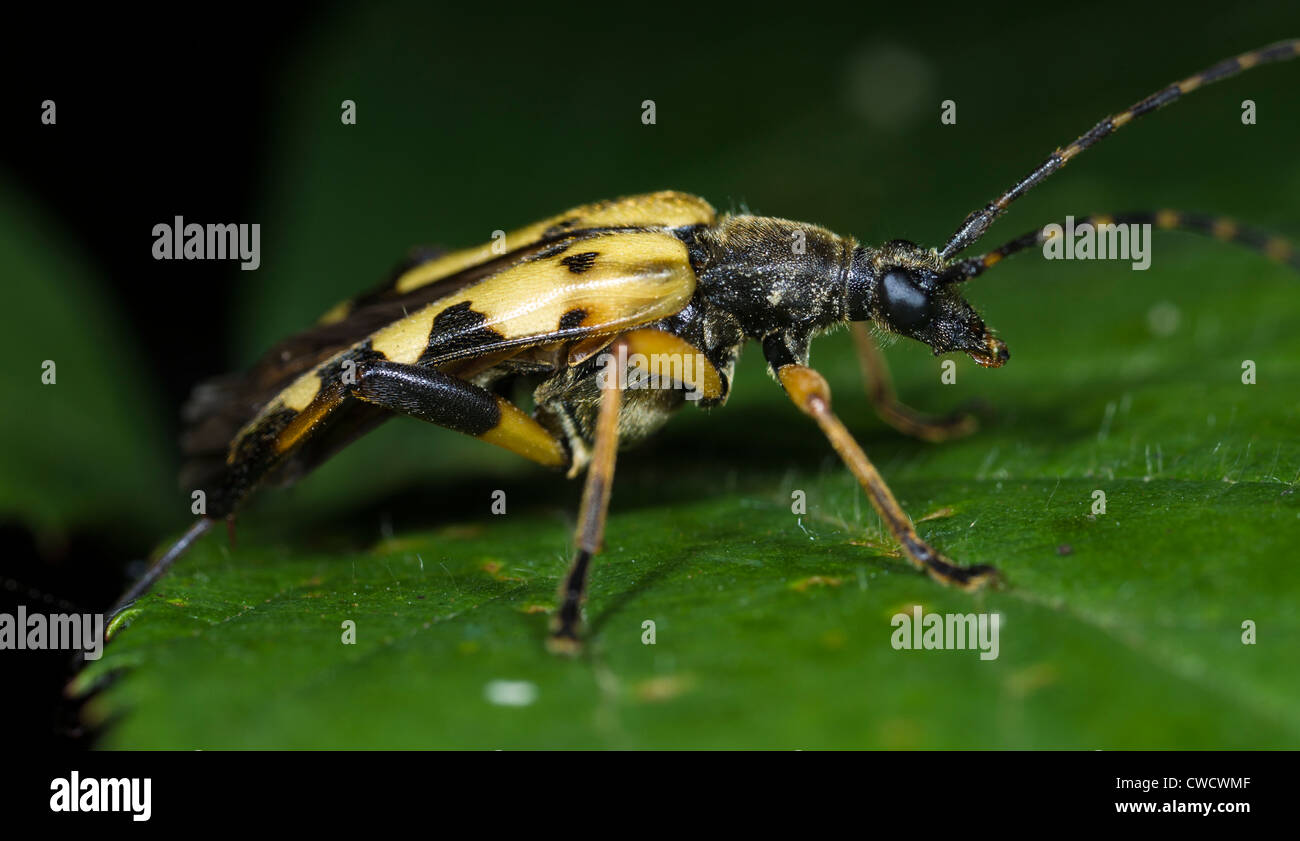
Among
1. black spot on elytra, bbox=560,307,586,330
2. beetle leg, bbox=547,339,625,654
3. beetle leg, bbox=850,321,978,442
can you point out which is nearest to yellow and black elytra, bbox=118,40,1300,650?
black spot on elytra, bbox=560,307,586,330

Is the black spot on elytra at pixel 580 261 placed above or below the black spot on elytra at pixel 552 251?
below

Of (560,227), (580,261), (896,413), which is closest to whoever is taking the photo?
(580,261)

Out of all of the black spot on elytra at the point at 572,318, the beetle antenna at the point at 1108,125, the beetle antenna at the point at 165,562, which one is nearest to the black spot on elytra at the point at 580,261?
the black spot on elytra at the point at 572,318

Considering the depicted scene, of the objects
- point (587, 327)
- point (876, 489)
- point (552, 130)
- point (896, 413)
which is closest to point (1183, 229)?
point (876, 489)

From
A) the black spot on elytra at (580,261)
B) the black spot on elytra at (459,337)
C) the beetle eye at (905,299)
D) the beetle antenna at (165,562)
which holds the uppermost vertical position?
the black spot on elytra at (580,261)

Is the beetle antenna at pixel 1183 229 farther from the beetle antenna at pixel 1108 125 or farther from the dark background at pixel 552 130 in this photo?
the dark background at pixel 552 130

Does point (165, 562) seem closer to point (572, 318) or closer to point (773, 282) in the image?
point (572, 318)
